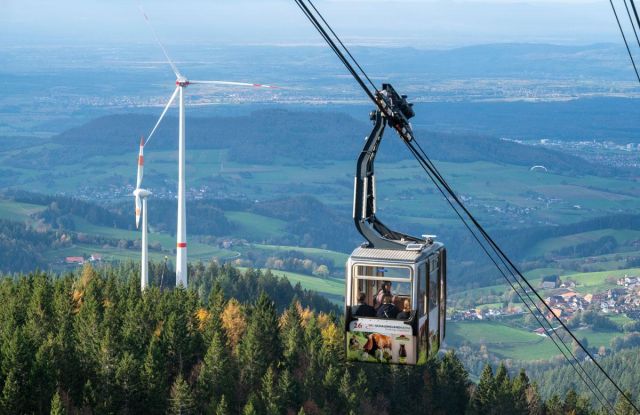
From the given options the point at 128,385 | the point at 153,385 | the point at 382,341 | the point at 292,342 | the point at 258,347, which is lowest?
the point at 292,342

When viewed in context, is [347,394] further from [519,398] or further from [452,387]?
[519,398]

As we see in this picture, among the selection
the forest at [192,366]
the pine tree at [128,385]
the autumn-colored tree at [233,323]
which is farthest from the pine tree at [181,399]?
the autumn-colored tree at [233,323]

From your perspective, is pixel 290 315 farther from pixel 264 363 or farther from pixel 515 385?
pixel 515 385

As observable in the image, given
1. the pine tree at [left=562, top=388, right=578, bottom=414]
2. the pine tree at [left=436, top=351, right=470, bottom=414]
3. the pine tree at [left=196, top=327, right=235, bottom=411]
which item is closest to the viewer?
the pine tree at [left=196, top=327, right=235, bottom=411]

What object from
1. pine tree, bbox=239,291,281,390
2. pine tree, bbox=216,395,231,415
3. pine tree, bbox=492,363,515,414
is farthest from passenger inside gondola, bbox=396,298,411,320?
pine tree, bbox=492,363,515,414

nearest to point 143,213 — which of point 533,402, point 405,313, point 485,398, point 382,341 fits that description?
point 485,398

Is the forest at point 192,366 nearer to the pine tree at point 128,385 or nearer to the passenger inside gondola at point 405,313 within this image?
the pine tree at point 128,385

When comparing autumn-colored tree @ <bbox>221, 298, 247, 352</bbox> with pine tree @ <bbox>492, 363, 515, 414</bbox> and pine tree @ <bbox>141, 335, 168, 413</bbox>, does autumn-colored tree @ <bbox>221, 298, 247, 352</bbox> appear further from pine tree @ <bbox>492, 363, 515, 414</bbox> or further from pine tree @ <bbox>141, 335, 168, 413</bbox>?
pine tree @ <bbox>492, 363, 515, 414</bbox>
